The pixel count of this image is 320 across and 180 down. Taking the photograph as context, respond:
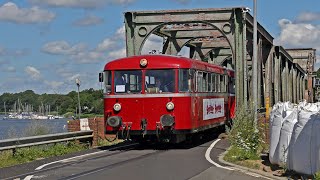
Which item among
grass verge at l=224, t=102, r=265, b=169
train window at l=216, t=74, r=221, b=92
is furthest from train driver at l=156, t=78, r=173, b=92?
train window at l=216, t=74, r=221, b=92

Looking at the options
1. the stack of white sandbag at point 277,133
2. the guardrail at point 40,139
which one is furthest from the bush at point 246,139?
the guardrail at point 40,139

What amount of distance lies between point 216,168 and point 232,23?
762 inches

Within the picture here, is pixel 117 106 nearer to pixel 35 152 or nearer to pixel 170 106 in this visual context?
pixel 170 106

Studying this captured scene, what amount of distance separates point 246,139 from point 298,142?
4809 mm

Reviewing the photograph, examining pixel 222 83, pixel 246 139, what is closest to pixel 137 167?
pixel 246 139

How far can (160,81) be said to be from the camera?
21.3 m

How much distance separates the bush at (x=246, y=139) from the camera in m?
17.1

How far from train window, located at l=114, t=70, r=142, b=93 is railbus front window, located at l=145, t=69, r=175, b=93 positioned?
0.31m

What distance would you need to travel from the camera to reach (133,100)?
2136 centimetres

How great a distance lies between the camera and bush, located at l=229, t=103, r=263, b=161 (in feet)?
56.1

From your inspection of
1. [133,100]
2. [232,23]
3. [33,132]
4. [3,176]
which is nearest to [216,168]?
[3,176]

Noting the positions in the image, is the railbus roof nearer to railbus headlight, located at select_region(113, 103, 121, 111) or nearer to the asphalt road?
railbus headlight, located at select_region(113, 103, 121, 111)

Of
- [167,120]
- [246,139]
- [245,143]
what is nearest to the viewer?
[245,143]

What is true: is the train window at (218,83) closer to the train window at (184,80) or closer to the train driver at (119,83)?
the train window at (184,80)
